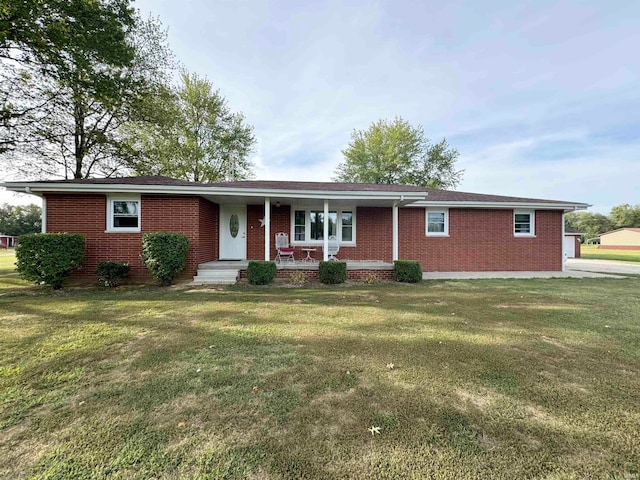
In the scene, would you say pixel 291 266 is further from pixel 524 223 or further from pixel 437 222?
pixel 524 223

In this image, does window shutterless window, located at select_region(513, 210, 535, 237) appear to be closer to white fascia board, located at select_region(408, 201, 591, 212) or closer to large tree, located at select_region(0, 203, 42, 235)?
white fascia board, located at select_region(408, 201, 591, 212)

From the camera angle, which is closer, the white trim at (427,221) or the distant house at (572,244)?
the white trim at (427,221)

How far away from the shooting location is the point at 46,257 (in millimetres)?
7309

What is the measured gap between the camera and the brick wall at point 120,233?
28.4 ft

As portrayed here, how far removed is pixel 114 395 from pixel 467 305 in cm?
595

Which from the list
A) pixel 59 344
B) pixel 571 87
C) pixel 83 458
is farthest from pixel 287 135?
pixel 83 458

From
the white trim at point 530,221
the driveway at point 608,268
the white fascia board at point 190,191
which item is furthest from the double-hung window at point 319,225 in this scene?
the driveway at point 608,268

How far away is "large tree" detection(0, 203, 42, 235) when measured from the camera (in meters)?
53.5

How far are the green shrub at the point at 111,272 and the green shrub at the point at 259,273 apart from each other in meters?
3.56

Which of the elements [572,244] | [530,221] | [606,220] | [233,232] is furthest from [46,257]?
[606,220]

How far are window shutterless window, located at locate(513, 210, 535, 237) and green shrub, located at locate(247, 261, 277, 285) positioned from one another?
33.2ft

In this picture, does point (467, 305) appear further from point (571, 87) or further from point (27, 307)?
point (571, 87)

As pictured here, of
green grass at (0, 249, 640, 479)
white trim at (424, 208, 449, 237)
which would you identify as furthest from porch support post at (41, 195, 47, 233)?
white trim at (424, 208, 449, 237)

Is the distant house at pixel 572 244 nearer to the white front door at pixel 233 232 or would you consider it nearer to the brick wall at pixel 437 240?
the brick wall at pixel 437 240
